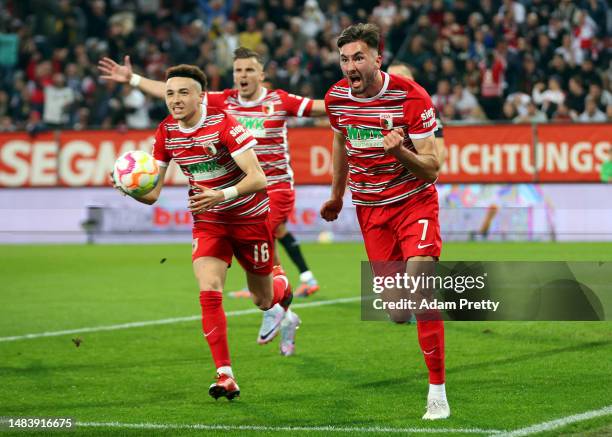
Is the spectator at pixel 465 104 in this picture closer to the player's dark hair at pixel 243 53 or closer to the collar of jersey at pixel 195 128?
the player's dark hair at pixel 243 53

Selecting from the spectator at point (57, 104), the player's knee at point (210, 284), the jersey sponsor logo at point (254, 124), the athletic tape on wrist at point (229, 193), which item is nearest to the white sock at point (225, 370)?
the player's knee at point (210, 284)

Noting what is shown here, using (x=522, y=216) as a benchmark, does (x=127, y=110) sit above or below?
above

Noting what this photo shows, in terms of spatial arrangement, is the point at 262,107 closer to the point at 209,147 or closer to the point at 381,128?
the point at 209,147

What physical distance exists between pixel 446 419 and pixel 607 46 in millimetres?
17475

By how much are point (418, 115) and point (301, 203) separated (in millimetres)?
14298

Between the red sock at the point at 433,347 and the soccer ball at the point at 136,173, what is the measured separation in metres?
2.24

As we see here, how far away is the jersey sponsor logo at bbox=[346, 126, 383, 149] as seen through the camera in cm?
686

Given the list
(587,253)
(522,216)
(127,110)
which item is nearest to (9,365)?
(587,253)

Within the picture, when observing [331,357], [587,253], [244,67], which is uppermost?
[244,67]

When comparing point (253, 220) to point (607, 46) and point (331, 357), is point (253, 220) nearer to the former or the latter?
point (331, 357)

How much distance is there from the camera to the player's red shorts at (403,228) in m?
6.70

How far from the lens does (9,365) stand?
8680 mm

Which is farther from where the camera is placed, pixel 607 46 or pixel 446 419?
pixel 607 46

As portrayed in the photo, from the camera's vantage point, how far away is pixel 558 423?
616 cm
